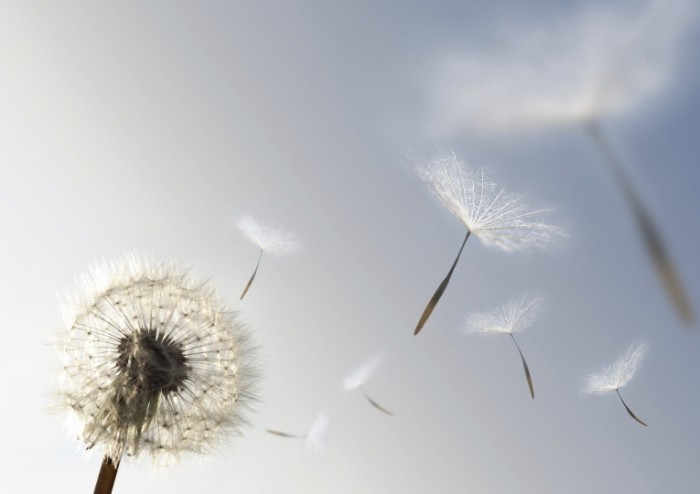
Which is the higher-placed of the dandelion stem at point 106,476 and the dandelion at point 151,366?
the dandelion at point 151,366

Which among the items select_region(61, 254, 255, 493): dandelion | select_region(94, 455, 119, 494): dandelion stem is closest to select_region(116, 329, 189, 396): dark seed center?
select_region(61, 254, 255, 493): dandelion

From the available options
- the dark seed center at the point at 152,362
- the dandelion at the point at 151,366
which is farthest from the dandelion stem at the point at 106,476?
the dark seed center at the point at 152,362

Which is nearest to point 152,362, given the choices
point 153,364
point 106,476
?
point 153,364

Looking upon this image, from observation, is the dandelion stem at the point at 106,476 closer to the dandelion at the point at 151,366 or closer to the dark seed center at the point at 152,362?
the dandelion at the point at 151,366

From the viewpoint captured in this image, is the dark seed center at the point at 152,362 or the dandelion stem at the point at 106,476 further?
the dark seed center at the point at 152,362

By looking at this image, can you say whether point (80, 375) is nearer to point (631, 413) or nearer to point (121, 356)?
point (121, 356)

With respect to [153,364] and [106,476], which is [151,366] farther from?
[106,476]
